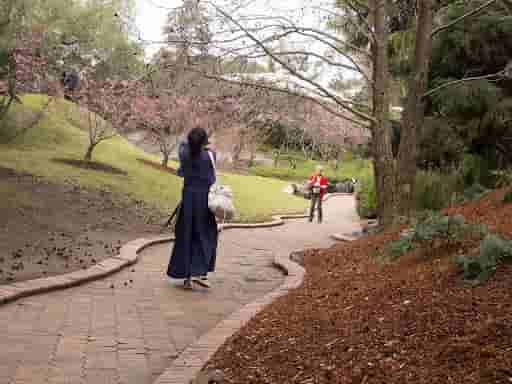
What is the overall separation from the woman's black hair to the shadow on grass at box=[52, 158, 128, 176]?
570 inches

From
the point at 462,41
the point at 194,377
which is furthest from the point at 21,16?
the point at 194,377

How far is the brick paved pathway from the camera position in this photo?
443cm

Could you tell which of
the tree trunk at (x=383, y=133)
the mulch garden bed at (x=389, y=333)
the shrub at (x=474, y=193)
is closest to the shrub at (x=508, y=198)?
the shrub at (x=474, y=193)

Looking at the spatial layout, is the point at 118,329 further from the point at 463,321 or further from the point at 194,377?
the point at 463,321

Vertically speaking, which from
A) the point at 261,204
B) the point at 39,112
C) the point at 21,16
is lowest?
the point at 261,204

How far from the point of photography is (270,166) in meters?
45.2

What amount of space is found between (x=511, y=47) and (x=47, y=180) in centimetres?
1200

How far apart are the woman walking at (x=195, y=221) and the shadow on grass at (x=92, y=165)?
14.4 m

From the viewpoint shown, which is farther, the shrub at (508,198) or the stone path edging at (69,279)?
the shrub at (508,198)

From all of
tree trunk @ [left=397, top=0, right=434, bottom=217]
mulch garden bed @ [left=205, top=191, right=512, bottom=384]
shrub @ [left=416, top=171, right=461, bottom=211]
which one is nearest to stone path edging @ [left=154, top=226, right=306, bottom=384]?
mulch garden bed @ [left=205, top=191, right=512, bottom=384]

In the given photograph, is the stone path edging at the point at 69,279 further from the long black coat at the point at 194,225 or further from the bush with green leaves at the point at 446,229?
the bush with green leaves at the point at 446,229

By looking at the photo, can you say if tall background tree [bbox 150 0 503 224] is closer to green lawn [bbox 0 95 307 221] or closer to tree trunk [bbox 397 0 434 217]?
tree trunk [bbox 397 0 434 217]

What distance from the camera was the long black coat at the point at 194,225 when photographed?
7848 millimetres

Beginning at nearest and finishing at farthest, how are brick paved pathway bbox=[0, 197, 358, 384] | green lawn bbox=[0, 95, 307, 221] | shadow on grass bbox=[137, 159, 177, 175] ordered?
1. brick paved pathway bbox=[0, 197, 358, 384]
2. green lawn bbox=[0, 95, 307, 221]
3. shadow on grass bbox=[137, 159, 177, 175]
